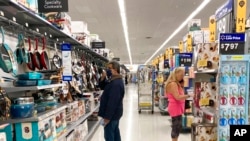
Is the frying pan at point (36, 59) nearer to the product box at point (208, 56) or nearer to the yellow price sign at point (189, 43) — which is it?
the product box at point (208, 56)

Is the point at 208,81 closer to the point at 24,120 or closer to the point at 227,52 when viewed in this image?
the point at 227,52

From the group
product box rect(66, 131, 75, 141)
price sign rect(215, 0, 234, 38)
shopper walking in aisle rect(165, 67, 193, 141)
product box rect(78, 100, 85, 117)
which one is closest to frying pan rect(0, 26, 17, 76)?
product box rect(66, 131, 75, 141)

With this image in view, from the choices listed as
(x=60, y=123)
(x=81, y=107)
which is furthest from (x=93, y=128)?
(x=60, y=123)

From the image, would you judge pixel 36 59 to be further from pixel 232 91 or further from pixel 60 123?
pixel 232 91

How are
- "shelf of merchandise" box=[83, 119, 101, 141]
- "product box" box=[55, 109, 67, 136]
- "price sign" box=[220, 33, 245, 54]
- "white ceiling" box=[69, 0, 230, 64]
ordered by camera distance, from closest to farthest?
"price sign" box=[220, 33, 245, 54] → "product box" box=[55, 109, 67, 136] → "shelf of merchandise" box=[83, 119, 101, 141] → "white ceiling" box=[69, 0, 230, 64]

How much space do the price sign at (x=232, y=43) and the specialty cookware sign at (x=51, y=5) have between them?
1996 mm

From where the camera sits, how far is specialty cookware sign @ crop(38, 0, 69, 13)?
3000mm

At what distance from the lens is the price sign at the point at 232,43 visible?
2.85 metres

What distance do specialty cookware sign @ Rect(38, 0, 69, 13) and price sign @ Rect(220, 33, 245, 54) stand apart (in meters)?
2.00

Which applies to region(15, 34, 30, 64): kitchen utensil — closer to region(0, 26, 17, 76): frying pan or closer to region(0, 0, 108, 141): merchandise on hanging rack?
region(0, 0, 108, 141): merchandise on hanging rack

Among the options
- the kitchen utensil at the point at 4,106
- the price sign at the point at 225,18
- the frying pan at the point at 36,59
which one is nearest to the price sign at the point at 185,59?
the price sign at the point at 225,18

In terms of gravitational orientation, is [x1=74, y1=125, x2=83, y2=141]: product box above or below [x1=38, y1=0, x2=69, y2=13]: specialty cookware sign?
below

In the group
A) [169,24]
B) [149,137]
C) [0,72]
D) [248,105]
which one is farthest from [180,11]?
[0,72]

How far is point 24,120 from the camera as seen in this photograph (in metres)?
2.20
